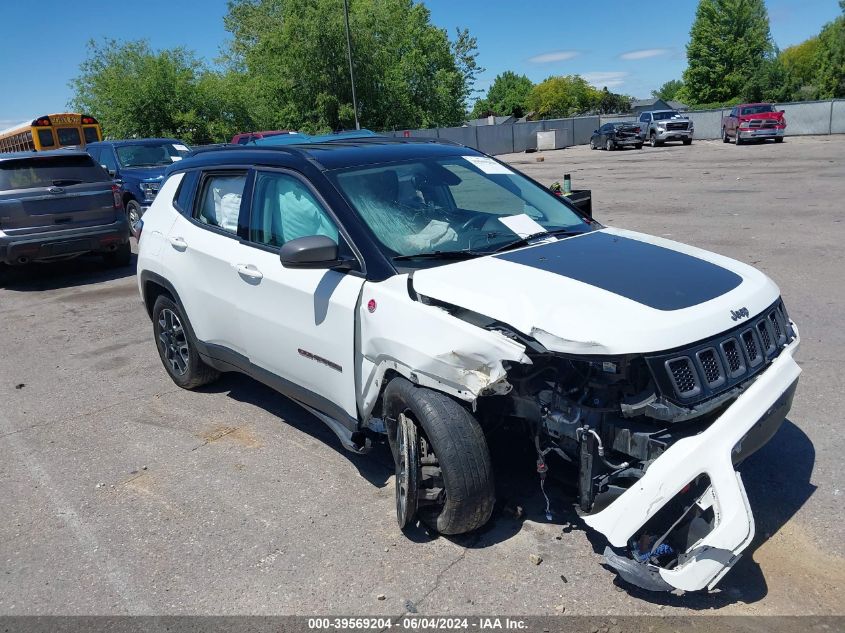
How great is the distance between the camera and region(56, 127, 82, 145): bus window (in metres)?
27.7

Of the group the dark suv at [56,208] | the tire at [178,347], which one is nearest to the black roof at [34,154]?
the dark suv at [56,208]

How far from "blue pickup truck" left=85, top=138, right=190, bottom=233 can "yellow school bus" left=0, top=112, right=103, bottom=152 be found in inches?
533

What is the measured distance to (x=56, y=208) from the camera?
9938 mm

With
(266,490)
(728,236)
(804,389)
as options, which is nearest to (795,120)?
(728,236)

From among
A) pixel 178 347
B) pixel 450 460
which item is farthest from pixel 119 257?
pixel 450 460

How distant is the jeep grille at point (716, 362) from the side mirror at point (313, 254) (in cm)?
163

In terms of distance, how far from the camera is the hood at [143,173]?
13.7 meters

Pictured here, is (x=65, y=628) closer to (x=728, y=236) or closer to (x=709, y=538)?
(x=709, y=538)

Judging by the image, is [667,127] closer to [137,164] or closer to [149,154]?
[149,154]

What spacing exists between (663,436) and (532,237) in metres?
1.50

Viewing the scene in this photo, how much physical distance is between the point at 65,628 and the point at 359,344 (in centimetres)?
177

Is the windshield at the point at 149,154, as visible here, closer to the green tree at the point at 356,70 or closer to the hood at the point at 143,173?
the hood at the point at 143,173

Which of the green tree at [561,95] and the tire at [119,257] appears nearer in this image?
the tire at [119,257]

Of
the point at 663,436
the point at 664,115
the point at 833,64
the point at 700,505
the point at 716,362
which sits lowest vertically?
the point at 700,505
